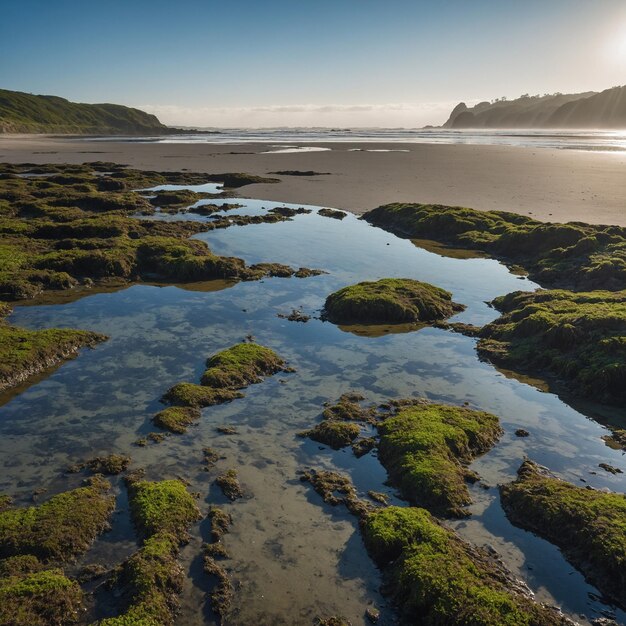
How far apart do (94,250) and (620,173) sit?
169ft

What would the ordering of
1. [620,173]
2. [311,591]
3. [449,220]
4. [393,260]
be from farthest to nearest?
[620,173] → [449,220] → [393,260] → [311,591]

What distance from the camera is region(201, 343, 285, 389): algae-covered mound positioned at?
13352 mm

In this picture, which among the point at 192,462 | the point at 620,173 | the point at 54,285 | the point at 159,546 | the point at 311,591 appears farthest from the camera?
the point at 620,173

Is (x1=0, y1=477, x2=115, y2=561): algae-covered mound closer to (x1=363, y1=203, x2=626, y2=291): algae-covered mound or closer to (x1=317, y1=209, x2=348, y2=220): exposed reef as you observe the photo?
(x1=363, y1=203, x2=626, y2=291): algae-covered mound

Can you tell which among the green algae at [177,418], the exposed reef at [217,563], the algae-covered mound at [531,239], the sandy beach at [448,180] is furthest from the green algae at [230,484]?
the sandy beach at [448,180]

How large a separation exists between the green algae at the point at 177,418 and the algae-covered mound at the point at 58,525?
2316 millimetres

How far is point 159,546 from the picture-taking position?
792 cm

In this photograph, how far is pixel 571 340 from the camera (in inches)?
595

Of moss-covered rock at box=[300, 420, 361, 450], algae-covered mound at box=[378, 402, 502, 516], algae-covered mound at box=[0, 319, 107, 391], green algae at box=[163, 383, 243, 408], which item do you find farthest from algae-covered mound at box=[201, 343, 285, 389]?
algae-covered mound at box=[0, 319, 107, 391]

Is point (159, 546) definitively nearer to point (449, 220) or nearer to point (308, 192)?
point (449, 220)

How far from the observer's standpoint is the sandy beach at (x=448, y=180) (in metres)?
37.8

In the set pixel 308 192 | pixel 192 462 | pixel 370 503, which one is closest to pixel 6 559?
pixel 192 462

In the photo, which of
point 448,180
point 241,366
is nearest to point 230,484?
point 241,366

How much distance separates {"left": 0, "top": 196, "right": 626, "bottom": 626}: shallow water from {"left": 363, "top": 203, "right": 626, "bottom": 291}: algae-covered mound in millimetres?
2606
